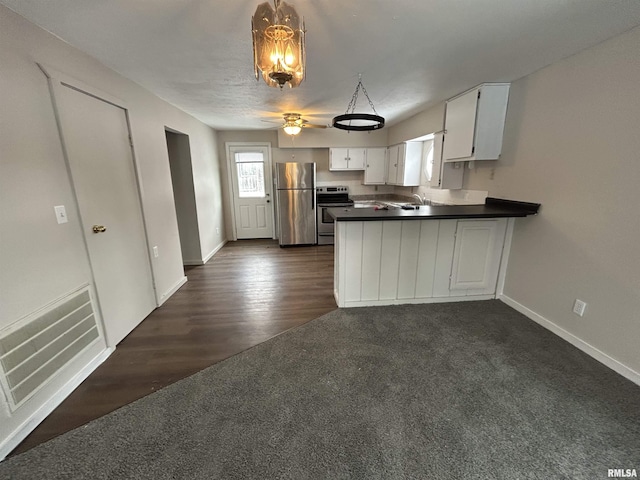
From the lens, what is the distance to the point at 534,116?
2.37m

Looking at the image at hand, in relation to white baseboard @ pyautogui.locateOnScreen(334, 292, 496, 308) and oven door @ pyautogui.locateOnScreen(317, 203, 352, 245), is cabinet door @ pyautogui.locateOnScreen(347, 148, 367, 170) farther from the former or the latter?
white baseboard @ pyautogui.locateOnScreen(334, 292, 496, 308)

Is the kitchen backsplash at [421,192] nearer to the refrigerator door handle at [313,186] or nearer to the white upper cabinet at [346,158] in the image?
the white upper cabinet at [346,158]

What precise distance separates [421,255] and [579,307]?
4.17ft

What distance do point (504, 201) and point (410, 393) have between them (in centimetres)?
223

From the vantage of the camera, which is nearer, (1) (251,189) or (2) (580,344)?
(2) (580,344)

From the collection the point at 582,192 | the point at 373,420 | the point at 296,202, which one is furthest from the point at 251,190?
the point at 582,192

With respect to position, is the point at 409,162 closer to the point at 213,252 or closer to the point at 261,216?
the point at 261,216

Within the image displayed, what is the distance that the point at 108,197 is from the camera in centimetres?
214

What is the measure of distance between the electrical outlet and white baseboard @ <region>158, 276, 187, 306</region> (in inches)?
156

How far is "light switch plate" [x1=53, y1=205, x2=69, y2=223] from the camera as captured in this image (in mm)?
1674

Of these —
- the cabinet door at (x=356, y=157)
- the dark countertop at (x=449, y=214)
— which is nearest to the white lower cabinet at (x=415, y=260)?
the dark countertop at (x=449, y=214)

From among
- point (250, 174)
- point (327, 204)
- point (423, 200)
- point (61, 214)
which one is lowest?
point (327, 204)

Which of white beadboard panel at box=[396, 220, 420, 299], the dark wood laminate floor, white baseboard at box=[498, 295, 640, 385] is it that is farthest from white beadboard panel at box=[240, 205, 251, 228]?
white baseboard at box=[498, 295, 640, 385]

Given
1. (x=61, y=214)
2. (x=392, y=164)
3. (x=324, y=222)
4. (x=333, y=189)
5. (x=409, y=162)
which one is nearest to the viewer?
(x=61, y=214)
